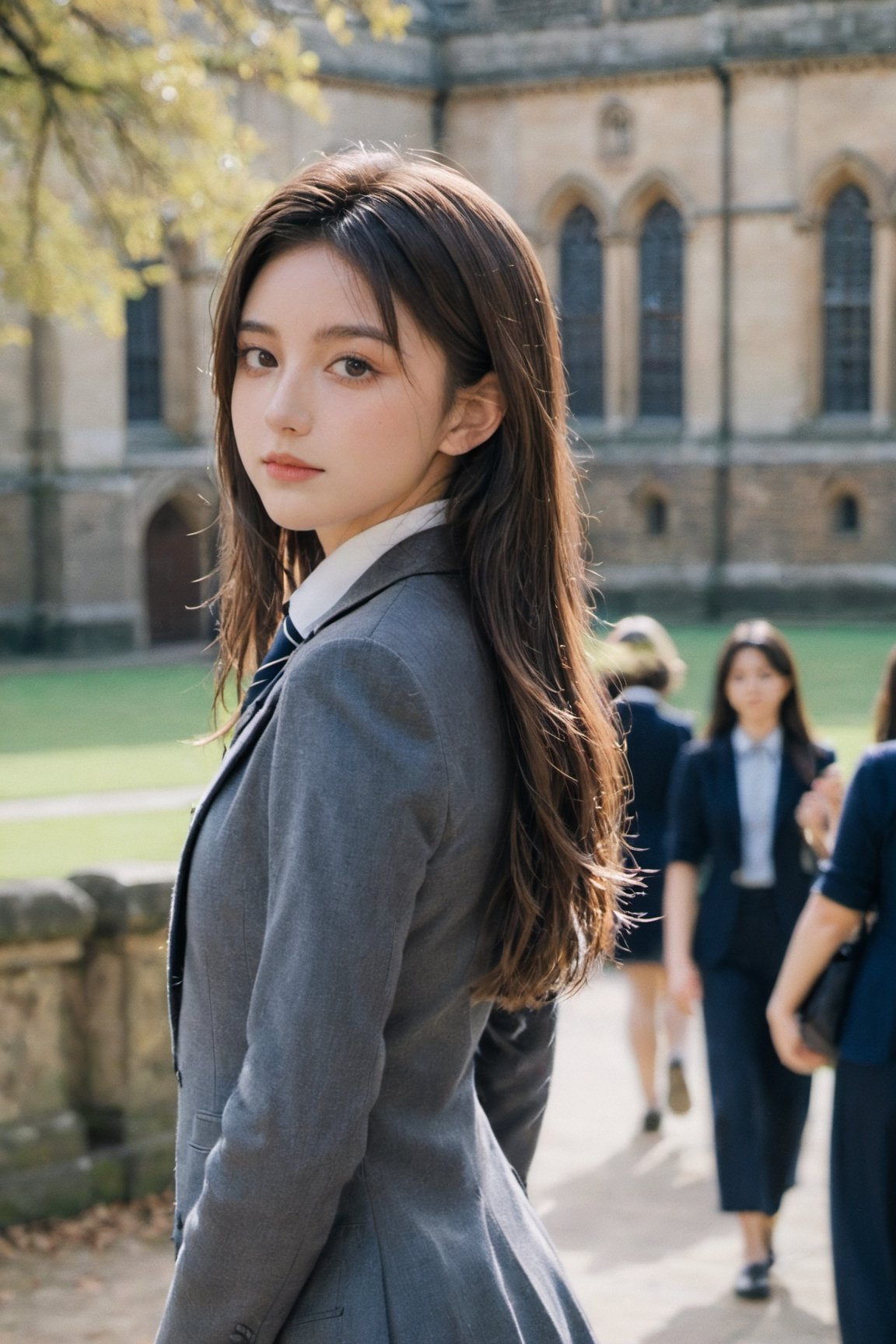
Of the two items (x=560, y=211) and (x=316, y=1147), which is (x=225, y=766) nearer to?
(x=316, y=1147)

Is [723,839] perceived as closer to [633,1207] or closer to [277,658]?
[633,1207]

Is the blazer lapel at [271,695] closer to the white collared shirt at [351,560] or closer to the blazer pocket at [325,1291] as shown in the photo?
the white collared shirt at [351,560]

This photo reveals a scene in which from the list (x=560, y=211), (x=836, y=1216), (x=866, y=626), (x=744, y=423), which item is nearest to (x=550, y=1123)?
(x=836, y=1216)

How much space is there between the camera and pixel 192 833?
1634 millimetres

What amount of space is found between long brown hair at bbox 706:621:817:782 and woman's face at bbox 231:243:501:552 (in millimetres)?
4068

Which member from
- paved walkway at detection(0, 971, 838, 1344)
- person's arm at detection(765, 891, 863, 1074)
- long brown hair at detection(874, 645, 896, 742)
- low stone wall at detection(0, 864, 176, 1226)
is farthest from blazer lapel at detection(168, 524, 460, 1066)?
low stone wall at detection(0, 864, 176, 1226)

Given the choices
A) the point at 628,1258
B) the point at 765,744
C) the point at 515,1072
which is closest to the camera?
the point at 515,1072

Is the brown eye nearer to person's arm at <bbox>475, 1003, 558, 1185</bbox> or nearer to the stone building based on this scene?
person's arm at <bbox>475, 1003, 558, 1185</bbox>

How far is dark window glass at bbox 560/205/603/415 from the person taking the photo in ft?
102

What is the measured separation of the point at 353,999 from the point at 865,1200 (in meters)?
2.69

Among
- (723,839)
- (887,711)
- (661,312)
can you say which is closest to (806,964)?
(887,711)

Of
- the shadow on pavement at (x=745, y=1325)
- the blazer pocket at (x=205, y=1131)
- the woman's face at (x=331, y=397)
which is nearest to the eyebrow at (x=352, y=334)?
the woman's face at (x=331, y=397)

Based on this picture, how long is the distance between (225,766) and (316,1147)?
1.14ft

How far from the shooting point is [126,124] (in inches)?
301
